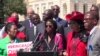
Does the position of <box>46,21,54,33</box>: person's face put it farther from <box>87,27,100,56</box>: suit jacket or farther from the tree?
the tree

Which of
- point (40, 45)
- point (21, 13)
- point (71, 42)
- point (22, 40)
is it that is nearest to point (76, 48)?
point (71, 42)

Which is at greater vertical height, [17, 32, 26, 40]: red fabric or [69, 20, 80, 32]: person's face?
[69, 20, 80, 32]: person's face

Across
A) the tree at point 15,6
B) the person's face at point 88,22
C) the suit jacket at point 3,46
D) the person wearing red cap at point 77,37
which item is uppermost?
the person's face at point 88,22

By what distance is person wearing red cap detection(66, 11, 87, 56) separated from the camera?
820 cm

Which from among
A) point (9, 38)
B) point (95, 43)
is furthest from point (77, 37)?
point (9, 38)

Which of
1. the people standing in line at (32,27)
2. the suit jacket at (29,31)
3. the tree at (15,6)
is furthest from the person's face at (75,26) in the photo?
the tree at (15,6)

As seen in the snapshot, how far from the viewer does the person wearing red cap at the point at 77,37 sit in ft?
26.9

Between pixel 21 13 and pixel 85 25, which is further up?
pixel 85 25

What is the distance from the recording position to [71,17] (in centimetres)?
829

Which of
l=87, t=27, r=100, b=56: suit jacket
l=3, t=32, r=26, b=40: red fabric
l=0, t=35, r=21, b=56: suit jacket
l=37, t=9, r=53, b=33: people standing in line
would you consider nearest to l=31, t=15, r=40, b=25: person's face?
l=37, t=9, r=53, b=33: people standing in line

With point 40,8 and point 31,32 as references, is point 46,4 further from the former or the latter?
point 31,32

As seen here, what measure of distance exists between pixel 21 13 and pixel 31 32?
47412 mm

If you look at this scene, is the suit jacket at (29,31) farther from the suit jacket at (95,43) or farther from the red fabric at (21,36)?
the suit jacket at (95,43)

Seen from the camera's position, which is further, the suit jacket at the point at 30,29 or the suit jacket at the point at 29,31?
the suit jacket at the point at 29,31
